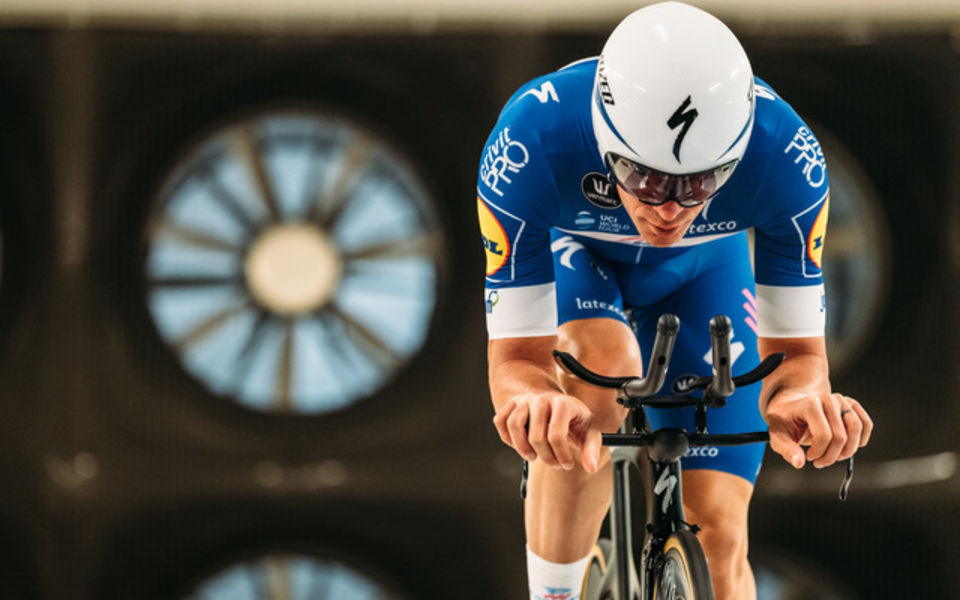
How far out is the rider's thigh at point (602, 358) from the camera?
2.32m

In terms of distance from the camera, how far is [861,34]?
4.75 m

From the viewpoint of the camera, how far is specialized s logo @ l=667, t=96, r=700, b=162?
1.89m

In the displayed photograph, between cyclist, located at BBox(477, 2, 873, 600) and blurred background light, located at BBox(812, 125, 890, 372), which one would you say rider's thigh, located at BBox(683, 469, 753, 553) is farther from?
blurred background light, located at BBox(812, 125, 890, 372)

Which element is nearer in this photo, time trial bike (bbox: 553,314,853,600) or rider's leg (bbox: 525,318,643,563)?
time trial bike (bbox: 553,314,853,600)

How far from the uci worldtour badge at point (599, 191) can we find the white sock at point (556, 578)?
0.81 metres

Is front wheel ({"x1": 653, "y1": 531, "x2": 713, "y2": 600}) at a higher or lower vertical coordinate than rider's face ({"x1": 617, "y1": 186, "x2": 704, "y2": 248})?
lower

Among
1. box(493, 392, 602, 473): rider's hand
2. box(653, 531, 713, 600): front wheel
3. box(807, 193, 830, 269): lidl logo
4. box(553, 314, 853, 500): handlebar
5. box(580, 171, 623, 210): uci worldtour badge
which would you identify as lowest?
box(653, 531, 713, 600): front wheel

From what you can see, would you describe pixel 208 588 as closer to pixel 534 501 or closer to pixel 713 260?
pixel 534 501

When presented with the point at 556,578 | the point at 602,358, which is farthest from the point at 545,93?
the point at 556,578

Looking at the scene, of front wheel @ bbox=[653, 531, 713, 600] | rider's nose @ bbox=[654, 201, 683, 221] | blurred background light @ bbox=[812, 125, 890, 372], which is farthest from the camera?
blurred background light @ bbox=[812, 125, 890, 372]

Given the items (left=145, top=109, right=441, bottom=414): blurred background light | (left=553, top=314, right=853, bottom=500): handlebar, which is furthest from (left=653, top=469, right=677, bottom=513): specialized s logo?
(left=145, top=109, right=441, bottom=414): blurred background light

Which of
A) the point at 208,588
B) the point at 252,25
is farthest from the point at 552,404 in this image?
the point at 252,25

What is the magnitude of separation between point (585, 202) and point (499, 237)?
0.63 ft

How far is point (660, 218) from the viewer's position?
202cm
